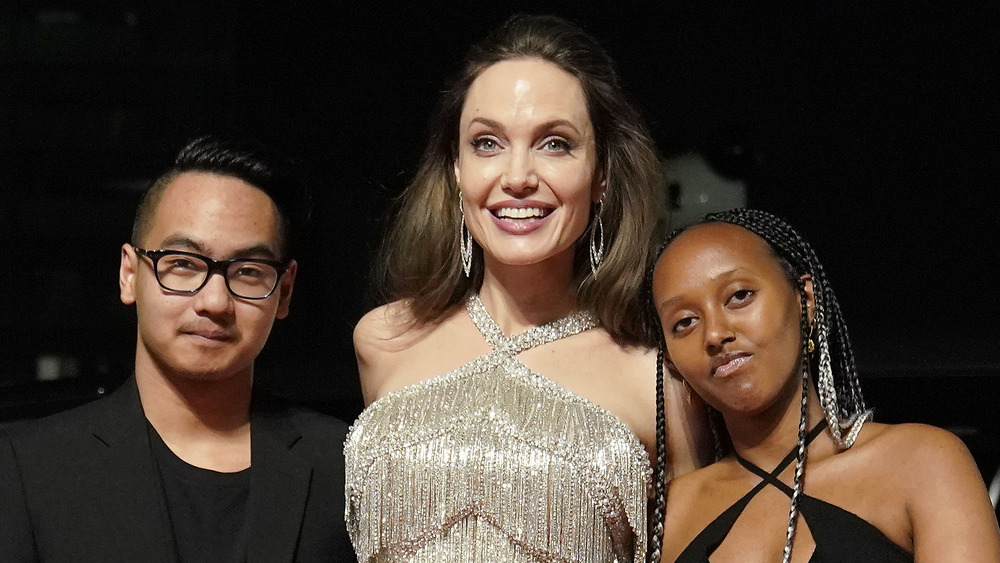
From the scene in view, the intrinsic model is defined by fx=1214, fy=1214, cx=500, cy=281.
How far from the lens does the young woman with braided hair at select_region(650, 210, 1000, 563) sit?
1985mm

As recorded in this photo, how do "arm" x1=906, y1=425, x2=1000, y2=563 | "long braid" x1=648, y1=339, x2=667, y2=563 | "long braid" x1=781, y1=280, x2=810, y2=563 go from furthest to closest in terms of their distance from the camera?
"long braid" x1=648, y1=339, x2=667, y2=563 < "long braid" x1=781, y1=280, x2=810, y2=563 < "arm" x1=906, y1=425, x2=1000, y2=563

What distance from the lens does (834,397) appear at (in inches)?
85.3

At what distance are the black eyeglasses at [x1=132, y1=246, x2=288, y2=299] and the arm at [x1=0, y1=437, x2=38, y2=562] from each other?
429mm

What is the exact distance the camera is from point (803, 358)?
Answer: 2.21m

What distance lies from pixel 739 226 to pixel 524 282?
55 centimetres

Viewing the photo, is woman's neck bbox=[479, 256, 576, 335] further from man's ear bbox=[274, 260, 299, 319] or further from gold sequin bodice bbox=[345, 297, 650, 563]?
man's ear bbox=[274, 260, 299, 319]

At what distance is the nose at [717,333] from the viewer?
2.14m

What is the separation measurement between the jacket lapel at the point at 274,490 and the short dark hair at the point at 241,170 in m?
0.35

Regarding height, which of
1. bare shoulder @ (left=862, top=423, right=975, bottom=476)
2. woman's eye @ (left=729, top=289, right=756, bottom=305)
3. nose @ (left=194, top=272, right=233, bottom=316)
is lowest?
bare shoulder @ (left=862, top=423, right=975, bottom=476)

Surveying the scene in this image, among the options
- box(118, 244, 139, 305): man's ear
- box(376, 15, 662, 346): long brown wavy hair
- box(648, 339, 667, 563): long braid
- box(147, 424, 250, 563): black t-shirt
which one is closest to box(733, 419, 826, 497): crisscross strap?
box(648, 339, 667, 563): long braid

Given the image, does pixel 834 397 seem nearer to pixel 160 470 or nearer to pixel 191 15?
pixel 160 470

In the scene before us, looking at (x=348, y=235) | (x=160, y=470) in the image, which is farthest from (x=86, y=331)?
(x=160, y=470)

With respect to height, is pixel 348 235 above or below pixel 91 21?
below

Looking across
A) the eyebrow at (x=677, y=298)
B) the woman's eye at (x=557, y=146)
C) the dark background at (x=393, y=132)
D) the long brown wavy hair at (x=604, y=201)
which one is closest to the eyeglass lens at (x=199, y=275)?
the long brown wavy hair at (x=604, y=201)
